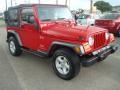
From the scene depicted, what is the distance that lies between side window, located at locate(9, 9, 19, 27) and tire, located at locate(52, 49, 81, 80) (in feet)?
8.06

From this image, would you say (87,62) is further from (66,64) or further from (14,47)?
(14,47)

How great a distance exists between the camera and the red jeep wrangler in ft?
15.3

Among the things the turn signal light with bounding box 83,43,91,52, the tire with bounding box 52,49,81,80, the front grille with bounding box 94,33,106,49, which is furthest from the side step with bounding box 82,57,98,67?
the front grille with bounding box 94,33,106,49

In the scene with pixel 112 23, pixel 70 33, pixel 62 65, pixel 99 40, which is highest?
pixel 112 23

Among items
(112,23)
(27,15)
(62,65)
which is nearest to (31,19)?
(27,15)

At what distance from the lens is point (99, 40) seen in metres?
5.09

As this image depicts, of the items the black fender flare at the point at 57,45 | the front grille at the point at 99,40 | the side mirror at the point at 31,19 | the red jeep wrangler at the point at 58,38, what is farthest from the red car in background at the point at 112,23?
the black fender flare at the point at 57,45

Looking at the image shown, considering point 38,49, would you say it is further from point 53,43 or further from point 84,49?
point 84,49

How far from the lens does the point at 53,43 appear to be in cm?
511

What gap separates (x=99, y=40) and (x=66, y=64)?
1.09m

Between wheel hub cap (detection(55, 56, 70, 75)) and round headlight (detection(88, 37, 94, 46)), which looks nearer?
round headlight (detection(88, 37, 94, 46))

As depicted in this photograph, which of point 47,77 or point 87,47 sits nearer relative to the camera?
point 87,47

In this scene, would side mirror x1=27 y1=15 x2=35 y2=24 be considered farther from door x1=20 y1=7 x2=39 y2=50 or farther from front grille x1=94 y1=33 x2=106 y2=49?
front grille x1=94 y1=33 x2=106 y2=49

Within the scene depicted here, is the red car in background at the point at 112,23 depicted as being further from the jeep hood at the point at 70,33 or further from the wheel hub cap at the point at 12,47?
the jeep hood at the point at 70,33
